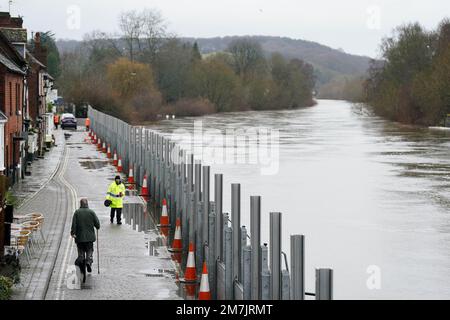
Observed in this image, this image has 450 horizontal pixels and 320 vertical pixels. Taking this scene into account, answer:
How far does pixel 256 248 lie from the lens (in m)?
13.0

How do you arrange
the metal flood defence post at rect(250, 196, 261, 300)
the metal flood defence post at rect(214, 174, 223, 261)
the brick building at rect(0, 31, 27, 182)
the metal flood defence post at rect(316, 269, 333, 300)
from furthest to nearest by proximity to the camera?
the brick building at rect(0, 31, 27, 182)
the metal flood defence post at rect(214, 174, 223, 261)
the metal flood defence post at rect(250, 196, 261, 300)
the metal flood defence post at rect(316, 269, 333, 300)

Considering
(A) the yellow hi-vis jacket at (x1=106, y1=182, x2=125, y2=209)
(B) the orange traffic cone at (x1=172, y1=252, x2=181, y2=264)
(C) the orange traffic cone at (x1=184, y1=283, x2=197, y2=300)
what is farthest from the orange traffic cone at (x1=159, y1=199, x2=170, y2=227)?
(C) the orange traffic cone at (x1=184, y1=283, x2=197, y2=300)

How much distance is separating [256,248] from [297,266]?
1780mm

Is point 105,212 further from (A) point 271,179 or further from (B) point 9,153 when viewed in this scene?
(A) point 271,179

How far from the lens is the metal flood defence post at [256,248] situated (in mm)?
12922

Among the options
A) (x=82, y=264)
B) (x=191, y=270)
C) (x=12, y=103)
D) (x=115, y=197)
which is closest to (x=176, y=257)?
(x=191, y=270)

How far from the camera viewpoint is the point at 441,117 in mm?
86875

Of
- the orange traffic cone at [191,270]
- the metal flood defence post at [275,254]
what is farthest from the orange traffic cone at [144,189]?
the metal flood defence post at [275,254]

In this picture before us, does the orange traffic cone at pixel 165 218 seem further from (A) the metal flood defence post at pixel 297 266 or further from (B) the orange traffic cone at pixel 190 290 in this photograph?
(A) the metal flood defence post at pixel 297 266

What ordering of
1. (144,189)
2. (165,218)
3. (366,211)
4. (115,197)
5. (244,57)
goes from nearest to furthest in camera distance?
1. (115,197)
2. (165,218)
3. (366,211)
4. (144,189)
5. (244,57)

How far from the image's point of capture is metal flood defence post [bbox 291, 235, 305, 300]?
11042mm

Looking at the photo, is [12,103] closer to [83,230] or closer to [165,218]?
[165,218]

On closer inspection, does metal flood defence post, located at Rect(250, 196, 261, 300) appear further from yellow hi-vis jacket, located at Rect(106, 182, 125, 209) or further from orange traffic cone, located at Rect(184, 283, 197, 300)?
yellow hi-vis jacket, located at Rect(106, 182, 125, 209)

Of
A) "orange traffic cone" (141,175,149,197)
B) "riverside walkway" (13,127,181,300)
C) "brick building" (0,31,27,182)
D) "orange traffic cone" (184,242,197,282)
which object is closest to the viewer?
"riverside walkway" (13,127,181,300)
